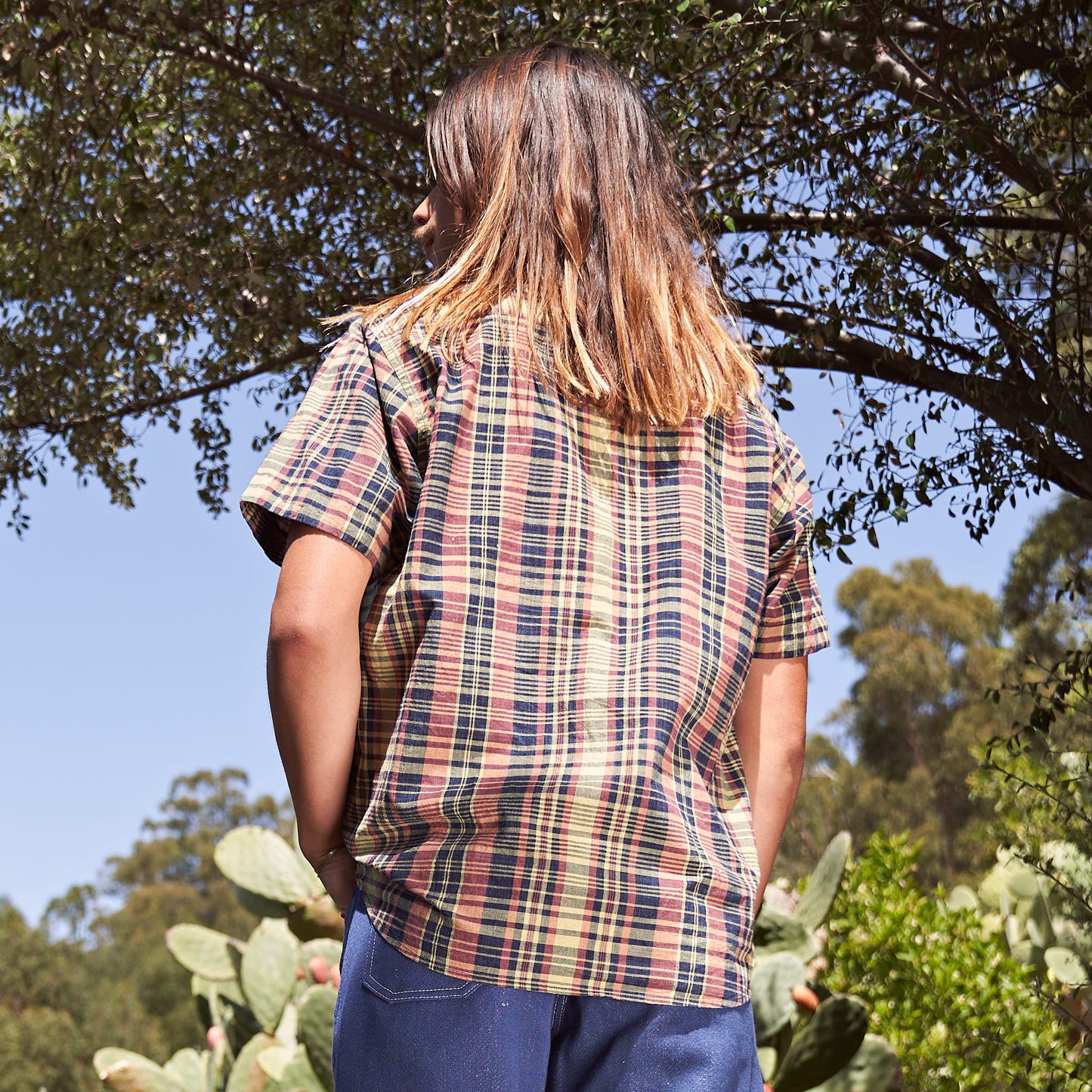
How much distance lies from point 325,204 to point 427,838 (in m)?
5.72

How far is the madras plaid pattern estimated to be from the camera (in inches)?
49.4

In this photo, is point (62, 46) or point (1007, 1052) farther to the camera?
point (62, 46)

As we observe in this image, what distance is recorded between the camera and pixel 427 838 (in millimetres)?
1261

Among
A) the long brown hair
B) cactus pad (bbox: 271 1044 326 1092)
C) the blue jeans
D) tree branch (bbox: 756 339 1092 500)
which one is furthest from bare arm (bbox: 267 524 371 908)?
cactus pad (bbox: 271 1044 326 1092)

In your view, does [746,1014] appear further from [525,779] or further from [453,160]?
[453,160]

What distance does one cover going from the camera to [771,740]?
65.0 inches

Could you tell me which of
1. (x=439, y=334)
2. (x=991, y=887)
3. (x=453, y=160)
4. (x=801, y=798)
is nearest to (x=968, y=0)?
Result: (x=453, y=160)

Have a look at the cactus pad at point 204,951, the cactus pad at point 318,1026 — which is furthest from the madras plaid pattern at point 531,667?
the cactus pad at point 204,951

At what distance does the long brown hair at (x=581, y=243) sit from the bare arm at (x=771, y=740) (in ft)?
1.27

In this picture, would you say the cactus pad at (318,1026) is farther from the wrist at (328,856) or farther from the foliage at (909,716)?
the foliage at (909,716)

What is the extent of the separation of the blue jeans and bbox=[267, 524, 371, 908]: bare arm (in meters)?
0.13

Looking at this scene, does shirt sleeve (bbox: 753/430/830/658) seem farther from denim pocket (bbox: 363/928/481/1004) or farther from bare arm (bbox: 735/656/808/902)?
denim pocket (bbox: 363/928/481/1004)

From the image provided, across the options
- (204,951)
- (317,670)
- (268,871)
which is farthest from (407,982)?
(204,951)

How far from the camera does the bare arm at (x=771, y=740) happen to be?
1627 mm
